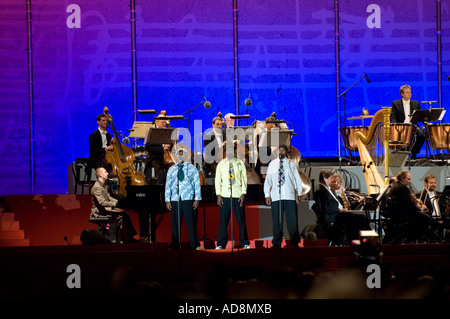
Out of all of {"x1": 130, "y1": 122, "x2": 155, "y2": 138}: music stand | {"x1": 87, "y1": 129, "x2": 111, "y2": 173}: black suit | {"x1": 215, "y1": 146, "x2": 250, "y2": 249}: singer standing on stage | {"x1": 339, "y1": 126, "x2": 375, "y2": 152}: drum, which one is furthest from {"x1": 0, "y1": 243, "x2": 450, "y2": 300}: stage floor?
{"x1": 339, "y1": 126, "x2": 375, "y2": 152}: drum

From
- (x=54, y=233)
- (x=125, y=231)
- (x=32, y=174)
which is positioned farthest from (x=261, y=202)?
(x=32, y=174)

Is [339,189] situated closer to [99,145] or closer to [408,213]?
[408,213]

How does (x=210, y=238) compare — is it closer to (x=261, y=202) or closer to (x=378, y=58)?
(x=261, y=202)

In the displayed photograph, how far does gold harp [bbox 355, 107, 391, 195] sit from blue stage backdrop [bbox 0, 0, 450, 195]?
10.0ft

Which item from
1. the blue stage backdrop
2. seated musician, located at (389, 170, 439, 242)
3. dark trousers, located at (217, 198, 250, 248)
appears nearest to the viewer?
seated musician, located at (389, 170, 439, 242)

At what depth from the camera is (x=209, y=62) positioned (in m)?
13.5

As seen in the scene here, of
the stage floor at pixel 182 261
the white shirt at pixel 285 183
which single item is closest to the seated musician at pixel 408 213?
the stage floor at pixel 182 261

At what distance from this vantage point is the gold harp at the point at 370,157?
9555 mm

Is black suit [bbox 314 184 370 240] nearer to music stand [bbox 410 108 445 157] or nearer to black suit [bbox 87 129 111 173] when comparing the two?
music stand [bbox 410 108 445 157]

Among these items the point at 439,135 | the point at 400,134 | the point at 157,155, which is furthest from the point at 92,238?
the point at 439,135

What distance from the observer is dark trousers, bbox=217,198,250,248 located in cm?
903

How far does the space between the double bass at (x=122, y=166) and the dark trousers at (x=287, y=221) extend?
6.50 ft

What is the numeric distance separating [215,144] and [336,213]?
211cm
